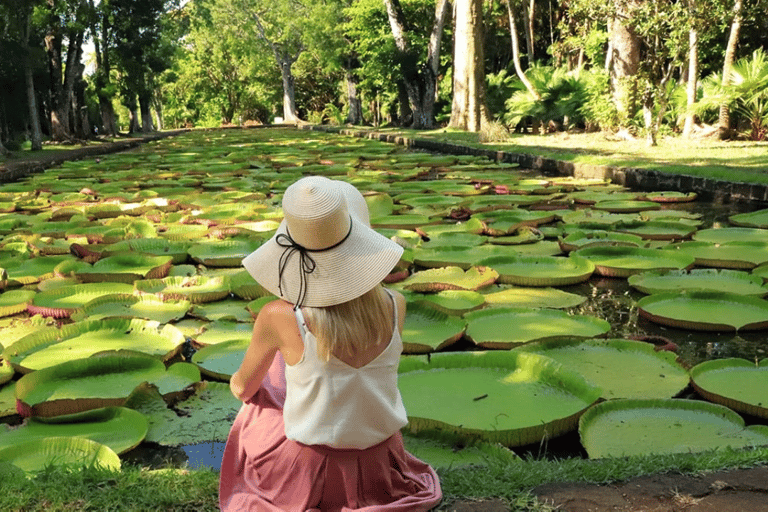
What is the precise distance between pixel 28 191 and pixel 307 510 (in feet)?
24.4

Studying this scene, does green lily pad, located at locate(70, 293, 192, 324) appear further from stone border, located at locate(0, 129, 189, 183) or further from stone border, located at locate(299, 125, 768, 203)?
stone border, located at locate(0, 129, 189, 183)

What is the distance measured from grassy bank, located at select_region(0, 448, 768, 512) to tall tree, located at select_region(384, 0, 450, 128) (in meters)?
18.2

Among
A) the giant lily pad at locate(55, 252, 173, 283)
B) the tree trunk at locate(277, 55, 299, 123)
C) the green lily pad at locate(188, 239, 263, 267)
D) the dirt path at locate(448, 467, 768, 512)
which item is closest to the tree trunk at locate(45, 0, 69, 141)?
the green lily pad at locate(188, 239, 263, 267)

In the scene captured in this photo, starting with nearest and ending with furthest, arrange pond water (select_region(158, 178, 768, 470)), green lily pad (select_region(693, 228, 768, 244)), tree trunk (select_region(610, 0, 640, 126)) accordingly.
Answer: pond water (select_region(158, 178, 768, 470)), green lily pad (select_region(693, 228, 768, 244)), tree trunk (select_region(610, 0, 640, 126))

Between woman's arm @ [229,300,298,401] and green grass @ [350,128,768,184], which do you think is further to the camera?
green grass @ [350,128,768,184]

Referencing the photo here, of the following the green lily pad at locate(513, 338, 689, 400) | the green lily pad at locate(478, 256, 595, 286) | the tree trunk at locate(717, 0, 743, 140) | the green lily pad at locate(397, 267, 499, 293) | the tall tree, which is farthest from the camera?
the tall tree

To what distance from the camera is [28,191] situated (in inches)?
311

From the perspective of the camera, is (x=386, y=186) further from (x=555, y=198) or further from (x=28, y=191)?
(x=28, y=191)

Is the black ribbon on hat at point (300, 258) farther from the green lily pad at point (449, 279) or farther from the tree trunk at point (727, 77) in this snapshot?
the tree trunk at point (727, 77)

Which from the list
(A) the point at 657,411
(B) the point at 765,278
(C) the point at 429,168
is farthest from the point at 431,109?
(A) the point at 657,411

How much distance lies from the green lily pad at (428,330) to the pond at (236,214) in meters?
0.06

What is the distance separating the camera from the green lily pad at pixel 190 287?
3.61 m

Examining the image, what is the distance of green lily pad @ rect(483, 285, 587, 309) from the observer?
136 inches

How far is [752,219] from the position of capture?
4926mm
